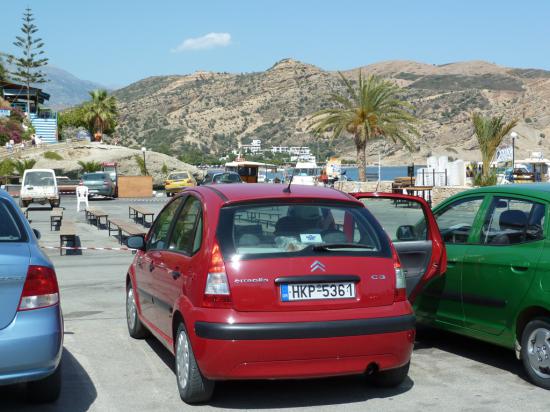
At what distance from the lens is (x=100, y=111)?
84562 millimetres

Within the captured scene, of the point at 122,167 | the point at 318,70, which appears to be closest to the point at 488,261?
the point at 122,167

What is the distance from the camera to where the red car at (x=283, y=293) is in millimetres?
5328

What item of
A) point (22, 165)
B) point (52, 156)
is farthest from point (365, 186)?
point (52, 156)

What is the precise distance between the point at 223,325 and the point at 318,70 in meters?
197

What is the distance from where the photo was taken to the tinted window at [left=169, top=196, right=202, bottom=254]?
19.5ft

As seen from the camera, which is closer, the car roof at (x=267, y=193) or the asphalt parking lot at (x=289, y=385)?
the asphalt parking lot at (x=289, y=385)

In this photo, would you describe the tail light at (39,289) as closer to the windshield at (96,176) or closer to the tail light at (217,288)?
the tail light at (217,288)

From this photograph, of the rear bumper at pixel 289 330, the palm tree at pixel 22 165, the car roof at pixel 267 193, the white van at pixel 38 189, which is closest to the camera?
the rear bumper at pixel 289 330

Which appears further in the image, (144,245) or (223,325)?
(144,245)

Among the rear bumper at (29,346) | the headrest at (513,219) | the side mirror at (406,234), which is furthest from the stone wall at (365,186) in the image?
the rear bumper at (29,346)

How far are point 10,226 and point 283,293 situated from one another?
6.65 feet

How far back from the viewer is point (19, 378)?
5.01 meters

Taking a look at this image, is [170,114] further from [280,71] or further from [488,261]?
[488,261]

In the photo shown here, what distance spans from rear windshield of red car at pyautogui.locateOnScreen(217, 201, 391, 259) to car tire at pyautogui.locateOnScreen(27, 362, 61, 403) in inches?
57.6
